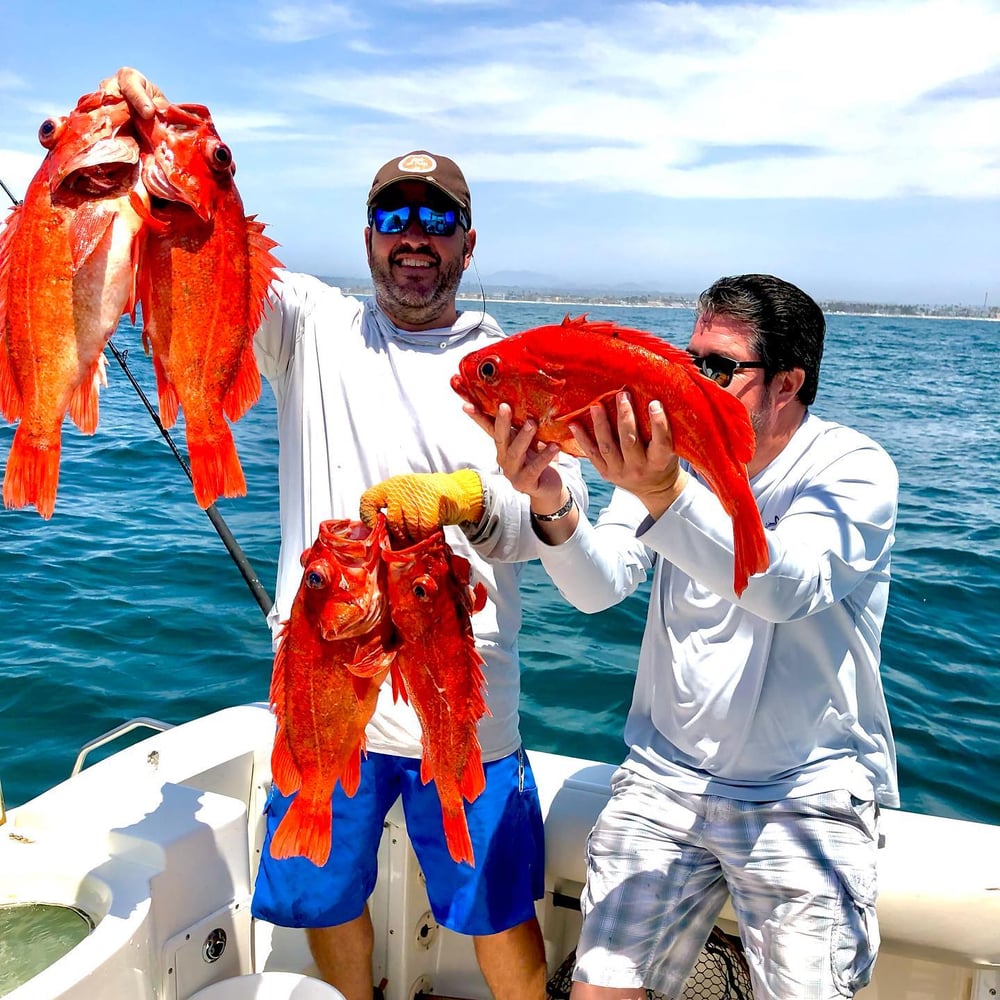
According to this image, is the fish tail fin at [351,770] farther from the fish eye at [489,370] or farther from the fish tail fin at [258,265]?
the fish tail fin at [258,265]

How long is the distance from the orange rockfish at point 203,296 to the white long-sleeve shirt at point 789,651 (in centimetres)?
124

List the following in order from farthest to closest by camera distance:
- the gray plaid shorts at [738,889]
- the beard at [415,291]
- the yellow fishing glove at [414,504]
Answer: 1. the beard at [415,291]
2. the gray plaid shorts at [738,889]
3. the yellow fishing glove at [414,504]

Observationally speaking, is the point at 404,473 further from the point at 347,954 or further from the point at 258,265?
the point at 347,954

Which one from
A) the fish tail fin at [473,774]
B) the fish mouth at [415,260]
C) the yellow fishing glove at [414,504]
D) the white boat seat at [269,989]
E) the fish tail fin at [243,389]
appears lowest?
the white boat seat at [269,989]

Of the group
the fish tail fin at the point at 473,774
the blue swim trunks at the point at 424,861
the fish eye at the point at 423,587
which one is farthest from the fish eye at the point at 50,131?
the blue swim trunks at the point at 424,861

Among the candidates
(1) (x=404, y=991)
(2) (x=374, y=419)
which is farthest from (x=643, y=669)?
(1) (x=404, y=991)

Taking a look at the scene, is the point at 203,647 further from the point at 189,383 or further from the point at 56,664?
the point at 189,383

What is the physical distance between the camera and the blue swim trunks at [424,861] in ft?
11.1

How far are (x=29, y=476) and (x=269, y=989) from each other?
2036 millimetres

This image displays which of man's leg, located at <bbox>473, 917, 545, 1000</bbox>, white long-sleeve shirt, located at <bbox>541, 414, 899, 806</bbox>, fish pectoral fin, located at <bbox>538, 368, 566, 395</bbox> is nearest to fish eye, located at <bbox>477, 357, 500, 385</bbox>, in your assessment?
fish pectoral fin, located at <bbox>538, 368, 566, 395</bbox>

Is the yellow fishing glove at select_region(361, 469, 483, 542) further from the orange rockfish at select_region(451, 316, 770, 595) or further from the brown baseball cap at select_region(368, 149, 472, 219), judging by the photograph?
Answer: the brown baseball cap at select_region(368, 149, 472, 219)

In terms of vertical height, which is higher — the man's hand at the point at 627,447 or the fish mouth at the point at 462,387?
the fish mouth at the point at 462,387

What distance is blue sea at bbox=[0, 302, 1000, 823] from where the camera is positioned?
6.99m

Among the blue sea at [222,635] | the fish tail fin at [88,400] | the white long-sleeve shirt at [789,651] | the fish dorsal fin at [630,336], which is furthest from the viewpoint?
the blue sea at [222,635]
